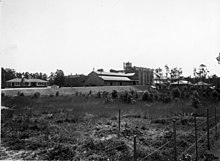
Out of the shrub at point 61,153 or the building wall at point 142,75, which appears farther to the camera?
the building wall at point 142,75

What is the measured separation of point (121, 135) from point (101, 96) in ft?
23.8

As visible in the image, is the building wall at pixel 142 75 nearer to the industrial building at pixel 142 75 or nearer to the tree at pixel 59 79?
the industrial building at pixel 142 75

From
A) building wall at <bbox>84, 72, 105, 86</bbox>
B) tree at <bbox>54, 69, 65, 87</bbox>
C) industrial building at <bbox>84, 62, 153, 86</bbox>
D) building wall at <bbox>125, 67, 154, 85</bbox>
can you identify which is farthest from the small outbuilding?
building wall at <bbox>125, 67, 154, 85</bbox>

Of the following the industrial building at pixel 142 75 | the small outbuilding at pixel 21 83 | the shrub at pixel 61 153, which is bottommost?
the shrub at pixel 61 153

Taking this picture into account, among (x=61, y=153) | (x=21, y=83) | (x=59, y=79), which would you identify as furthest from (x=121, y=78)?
(x=61, y=153)

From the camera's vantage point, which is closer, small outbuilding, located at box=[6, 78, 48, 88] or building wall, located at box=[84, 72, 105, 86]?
building wall, located at box=[84, 72, 105, 86]

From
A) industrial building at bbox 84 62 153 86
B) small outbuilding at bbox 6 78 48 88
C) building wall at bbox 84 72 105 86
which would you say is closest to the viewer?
building wall at bbox 84 72 105 86

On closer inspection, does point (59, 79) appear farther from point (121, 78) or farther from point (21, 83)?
point (121, 78)

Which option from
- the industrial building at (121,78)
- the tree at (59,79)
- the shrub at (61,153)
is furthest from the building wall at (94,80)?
the shrub at (61,153)

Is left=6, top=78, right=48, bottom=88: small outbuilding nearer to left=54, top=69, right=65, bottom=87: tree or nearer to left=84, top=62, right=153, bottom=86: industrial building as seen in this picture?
left=54, top=69, right=65, bottom=87: tree

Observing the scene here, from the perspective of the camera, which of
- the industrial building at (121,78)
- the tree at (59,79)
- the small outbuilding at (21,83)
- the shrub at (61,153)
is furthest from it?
the tree at (59,79)

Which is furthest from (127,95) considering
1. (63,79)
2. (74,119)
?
(63,79)

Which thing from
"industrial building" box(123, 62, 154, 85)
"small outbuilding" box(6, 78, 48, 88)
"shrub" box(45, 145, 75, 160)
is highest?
"industrial building" box(123, 62, 154, 85)

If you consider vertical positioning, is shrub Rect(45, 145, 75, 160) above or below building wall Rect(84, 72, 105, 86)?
below
